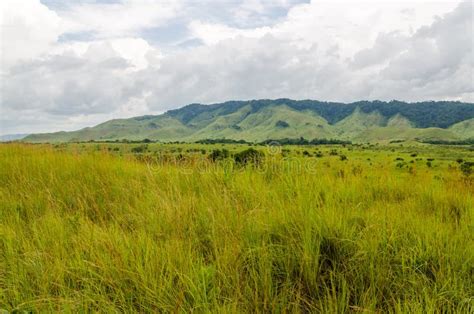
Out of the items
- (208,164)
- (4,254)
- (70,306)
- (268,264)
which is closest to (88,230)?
(4,254)

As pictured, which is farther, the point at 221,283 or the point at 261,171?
the point at 261,171

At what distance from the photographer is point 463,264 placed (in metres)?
3.09

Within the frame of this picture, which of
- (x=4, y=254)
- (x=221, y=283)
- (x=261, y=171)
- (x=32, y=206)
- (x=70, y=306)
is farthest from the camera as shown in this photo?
(x=261, y=171)

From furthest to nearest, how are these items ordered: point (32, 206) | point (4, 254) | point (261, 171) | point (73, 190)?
point (261, 171) < point (73, 190) < point (32, 206) < point (4, 254)

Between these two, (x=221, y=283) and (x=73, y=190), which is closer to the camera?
(x=221, y=283)

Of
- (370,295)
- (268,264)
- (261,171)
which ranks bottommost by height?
(370,295)

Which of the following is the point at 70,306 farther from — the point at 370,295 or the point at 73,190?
the point at 73,190

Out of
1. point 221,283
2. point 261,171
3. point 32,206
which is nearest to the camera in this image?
point 221,283

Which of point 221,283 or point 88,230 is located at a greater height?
point 88,230

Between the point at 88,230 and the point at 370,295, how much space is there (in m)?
2.98

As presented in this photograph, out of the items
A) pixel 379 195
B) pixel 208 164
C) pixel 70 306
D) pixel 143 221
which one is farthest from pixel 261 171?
pixel 70 306

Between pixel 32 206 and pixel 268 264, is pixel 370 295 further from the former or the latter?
pixel 32 206

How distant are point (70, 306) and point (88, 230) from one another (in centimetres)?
131

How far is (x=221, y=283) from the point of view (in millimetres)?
2943
